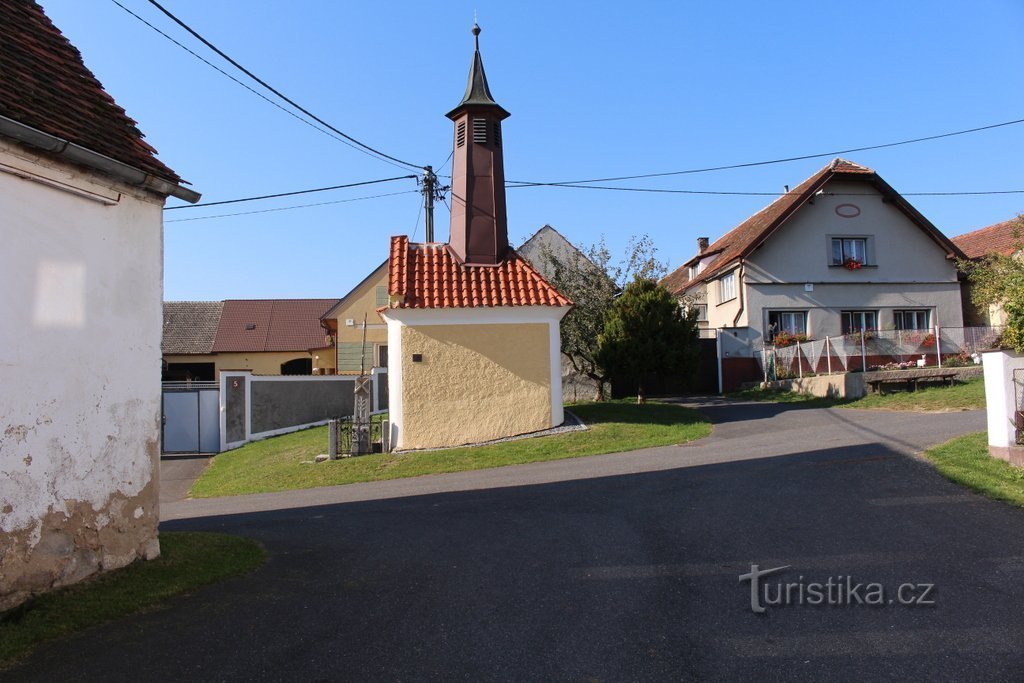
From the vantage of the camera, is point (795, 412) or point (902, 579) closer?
point (902, 579)

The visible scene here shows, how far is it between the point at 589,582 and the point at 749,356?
25.3m

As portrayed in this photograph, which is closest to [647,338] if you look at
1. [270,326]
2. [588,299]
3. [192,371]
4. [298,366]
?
[588,299]

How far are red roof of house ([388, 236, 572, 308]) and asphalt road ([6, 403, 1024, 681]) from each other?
301 inches

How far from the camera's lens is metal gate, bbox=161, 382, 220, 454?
25.7 meters

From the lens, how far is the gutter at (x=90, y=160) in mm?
6070

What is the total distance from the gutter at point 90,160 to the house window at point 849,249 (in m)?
27.4

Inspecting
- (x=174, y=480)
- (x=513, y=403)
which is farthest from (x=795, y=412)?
(x=174, y=480)

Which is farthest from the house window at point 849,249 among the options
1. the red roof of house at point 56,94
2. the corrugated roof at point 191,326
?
the corrugated roof at point 191,326

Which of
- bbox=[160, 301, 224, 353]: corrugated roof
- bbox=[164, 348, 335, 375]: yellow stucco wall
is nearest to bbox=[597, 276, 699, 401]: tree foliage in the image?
bbox=[164, 348, 335, 375]: yellow stucco wall

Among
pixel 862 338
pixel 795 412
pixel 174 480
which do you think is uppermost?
pixel 862 338

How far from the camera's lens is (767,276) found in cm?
3011

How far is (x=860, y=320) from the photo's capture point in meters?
30.7

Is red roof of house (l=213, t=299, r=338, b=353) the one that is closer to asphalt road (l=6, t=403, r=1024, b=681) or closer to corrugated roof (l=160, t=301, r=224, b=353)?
corrugated roof (l=160, t=301, r=224, b=353)

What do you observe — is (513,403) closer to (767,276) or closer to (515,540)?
(515,540)
